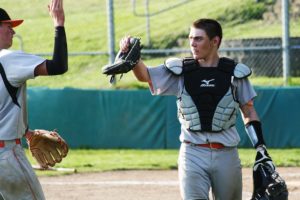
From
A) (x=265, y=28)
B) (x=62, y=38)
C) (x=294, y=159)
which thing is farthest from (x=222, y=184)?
(x=265, y=28)

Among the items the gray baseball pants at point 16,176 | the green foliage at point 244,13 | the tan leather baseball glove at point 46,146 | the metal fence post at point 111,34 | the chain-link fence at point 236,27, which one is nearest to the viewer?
the gray baseball pants at point 16,176

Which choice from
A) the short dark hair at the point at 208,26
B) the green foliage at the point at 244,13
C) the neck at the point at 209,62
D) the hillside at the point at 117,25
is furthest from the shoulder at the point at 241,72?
the green foliage at the point at 244,13

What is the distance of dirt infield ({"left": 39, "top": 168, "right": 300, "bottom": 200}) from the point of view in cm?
1045

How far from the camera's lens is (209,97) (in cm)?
652

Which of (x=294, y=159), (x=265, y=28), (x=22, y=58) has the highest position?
(x=22, y=58)

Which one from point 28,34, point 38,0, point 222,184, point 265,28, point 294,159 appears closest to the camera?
point 222,184

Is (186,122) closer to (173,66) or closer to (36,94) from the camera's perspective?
(173,66)

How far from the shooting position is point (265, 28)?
2116 centimetres

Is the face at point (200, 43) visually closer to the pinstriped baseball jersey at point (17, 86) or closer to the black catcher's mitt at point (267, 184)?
the black catcher's mitt at point (267, 184)

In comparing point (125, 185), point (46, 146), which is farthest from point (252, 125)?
point (125, 185)

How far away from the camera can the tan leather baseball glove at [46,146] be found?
683 centimetres

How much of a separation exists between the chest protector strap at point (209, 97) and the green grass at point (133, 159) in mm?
6483

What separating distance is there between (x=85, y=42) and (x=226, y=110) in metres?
17.7

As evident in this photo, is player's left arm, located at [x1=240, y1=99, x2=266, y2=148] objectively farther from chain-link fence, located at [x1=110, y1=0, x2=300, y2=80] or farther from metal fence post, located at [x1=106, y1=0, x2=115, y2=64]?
chain-link fence, located at [x1=110, y1=0, x2=300, y2=80]
